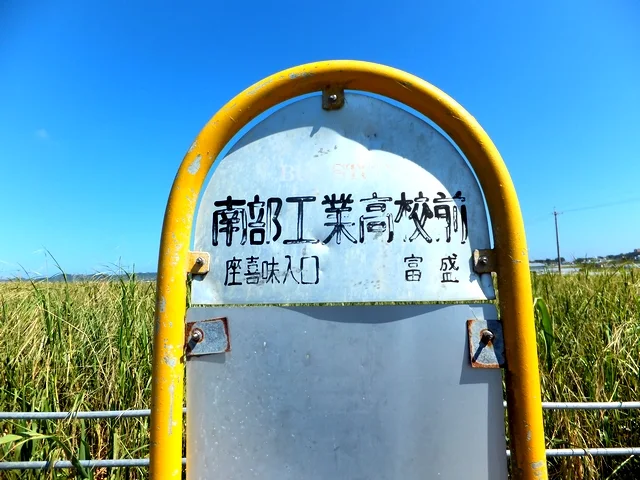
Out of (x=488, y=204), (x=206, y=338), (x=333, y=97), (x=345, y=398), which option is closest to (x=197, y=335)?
(x=206, y=338)

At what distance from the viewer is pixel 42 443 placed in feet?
6.64

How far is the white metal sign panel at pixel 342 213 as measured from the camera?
1.15m

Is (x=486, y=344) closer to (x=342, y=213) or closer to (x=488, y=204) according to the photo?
(x=488, y=204)

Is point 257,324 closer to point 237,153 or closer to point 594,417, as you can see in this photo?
point 237,153

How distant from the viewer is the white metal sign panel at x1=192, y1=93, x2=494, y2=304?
1.15 m

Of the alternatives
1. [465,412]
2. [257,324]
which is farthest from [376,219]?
[465,412]

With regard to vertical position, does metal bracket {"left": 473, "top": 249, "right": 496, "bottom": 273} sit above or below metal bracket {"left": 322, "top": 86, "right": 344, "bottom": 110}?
below

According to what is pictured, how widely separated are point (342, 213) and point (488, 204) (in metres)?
0.42

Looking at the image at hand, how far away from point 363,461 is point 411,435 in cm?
15

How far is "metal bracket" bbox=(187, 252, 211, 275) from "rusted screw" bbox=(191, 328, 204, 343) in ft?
0.54

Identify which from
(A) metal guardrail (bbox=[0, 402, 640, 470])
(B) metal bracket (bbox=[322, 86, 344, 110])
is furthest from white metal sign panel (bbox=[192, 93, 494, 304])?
(A) metal guardrail (bbox=[0, 402, 640, 470])

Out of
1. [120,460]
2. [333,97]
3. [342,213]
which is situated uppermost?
[333,97]

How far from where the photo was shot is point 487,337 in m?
1.11

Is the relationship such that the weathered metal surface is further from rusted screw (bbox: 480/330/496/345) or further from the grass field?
the grass field
